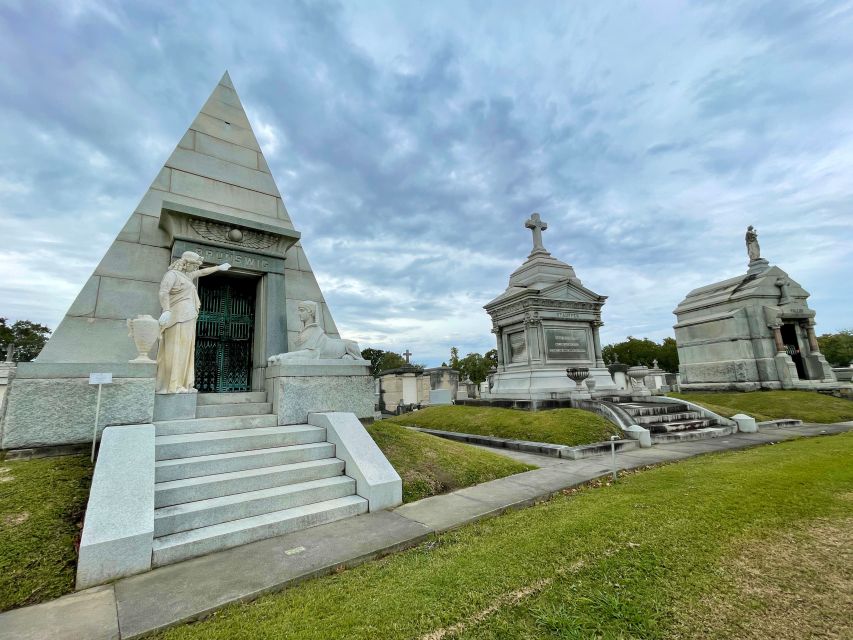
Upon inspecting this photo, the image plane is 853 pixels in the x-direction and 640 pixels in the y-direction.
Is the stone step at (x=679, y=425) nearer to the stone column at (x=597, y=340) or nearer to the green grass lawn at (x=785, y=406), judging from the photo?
the green grass lawn at (x=785, y=406)

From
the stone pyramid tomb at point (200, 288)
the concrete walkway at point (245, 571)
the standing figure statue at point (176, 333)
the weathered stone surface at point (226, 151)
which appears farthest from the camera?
the weathered stone surface at point (226, 151)

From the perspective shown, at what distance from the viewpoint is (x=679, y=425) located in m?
10.3

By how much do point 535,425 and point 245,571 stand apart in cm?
801

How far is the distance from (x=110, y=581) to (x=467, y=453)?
5.13 m

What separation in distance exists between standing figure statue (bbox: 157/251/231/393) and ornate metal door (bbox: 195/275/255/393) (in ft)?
5.78

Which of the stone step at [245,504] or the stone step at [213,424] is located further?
the stone step at [213,424]

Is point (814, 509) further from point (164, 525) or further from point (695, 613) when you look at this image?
point (164, 525)

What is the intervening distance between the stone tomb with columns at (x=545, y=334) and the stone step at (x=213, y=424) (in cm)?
1007

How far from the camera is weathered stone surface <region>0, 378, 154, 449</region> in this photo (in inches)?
180

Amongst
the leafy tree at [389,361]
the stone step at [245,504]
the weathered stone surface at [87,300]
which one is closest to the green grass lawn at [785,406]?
the stone step at [245,504]

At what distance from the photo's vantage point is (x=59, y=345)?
19.4ft

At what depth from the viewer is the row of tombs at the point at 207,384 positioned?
3.84 m

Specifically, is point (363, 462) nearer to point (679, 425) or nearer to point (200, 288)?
point (200, 288)

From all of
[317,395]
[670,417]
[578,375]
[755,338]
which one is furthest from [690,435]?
[755,338]
